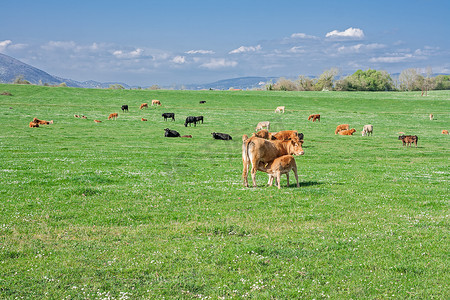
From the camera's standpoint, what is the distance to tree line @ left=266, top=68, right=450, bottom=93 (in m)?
153

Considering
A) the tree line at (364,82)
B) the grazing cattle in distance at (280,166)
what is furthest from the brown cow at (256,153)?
the tree line at (364,82)

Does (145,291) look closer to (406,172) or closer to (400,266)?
(400,266)

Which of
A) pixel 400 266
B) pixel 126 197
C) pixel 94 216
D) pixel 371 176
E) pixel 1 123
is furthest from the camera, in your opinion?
pixel 1 123

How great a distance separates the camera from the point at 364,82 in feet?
520

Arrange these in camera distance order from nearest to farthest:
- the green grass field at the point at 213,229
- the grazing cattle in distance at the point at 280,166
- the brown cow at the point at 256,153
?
the green grass field at the point at 213,229 < the grazing cattle in distance at the point at 280,166 < the brown cow at the point at 256,153

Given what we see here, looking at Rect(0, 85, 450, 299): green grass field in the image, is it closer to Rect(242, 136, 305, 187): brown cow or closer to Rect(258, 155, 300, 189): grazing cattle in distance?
Rect(258, 155, 300, 189): grazing cattle in distance

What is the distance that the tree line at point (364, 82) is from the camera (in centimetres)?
15325

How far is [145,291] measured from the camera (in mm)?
7000

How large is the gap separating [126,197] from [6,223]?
4.19 m

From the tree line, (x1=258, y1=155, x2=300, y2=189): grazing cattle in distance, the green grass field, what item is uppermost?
the tree line

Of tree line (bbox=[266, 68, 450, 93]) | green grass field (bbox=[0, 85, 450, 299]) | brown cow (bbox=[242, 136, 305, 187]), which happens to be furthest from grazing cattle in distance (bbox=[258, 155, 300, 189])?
tree line (bbox=[266, 68, 450, 93])

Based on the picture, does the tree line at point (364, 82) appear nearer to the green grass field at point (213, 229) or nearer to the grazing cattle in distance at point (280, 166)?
the green grass field at point (213, 229)

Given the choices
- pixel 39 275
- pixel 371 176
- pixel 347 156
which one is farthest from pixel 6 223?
pixel 347 156

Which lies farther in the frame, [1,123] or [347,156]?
[1,123]
